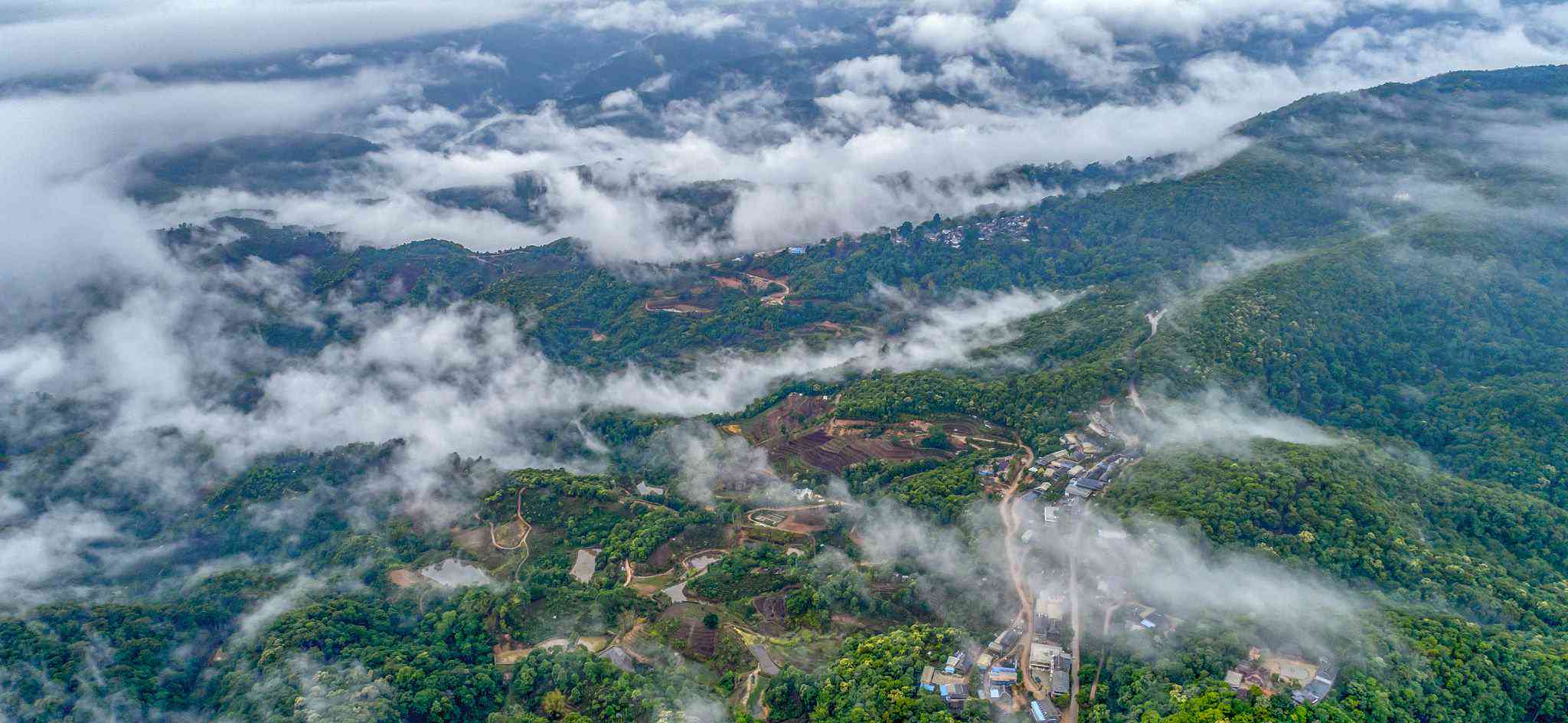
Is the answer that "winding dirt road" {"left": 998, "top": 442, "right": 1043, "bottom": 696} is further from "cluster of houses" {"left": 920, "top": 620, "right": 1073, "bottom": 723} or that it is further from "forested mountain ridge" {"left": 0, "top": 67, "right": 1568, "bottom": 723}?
"forested mountain ridge" {"left": 0, "top": 67, "right": 1568, "bottom": 723}

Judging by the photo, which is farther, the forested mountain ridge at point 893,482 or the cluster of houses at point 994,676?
the forested mountain ridge at point 893,482

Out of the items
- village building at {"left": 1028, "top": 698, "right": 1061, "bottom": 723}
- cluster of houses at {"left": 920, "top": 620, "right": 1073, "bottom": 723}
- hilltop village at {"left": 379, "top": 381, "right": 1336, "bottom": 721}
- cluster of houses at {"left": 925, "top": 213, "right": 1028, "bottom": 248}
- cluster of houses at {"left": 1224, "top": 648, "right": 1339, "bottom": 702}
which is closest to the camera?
cluster of houses at {"left": 1224, "top": 648, "right": 1339, "bottom": 702}

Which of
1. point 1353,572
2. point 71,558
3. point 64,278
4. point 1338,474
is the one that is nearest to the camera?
point 1353,572

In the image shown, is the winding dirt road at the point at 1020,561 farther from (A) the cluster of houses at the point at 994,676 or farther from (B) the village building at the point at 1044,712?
(B) the village building at the point at 1044,712

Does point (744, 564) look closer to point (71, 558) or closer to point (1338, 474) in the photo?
point (1338, 474)

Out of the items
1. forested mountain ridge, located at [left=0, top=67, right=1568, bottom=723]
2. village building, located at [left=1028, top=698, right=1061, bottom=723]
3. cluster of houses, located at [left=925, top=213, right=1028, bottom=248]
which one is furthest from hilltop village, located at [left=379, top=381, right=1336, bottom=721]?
cluster of houses, located at [left=925, top=213, right=1028, bottom=248]

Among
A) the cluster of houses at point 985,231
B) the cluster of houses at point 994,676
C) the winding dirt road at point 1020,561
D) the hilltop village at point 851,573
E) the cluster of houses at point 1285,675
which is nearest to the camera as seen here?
the cluster of houses at point 1285,675

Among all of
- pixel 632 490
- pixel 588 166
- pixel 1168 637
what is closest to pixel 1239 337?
pixel 1168 637

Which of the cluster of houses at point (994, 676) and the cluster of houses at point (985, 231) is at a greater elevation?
the cluster of houses at point (994, 676)

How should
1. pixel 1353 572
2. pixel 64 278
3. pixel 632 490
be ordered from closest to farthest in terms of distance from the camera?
1. pixel 1353 572
2. pixel 632 490
3. pixel 64 278

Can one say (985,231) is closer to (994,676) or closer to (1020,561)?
(1020,561)

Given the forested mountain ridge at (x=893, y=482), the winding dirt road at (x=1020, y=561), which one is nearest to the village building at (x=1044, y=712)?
the winding dirt road at (x=1020, y=561)
